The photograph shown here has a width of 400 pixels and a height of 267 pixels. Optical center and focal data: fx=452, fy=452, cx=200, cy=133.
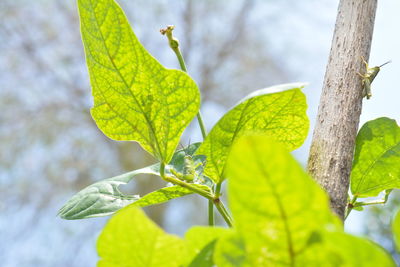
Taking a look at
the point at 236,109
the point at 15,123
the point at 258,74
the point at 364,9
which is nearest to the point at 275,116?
the point at 236,109

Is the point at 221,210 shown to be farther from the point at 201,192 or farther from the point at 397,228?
the point at 397,228

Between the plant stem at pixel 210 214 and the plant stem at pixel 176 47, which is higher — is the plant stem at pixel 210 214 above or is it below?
below

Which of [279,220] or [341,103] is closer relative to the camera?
[279,220]

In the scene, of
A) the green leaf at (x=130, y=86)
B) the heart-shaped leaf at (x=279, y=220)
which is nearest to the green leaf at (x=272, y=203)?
the heart-shaped leaf at (x=279, y=220)

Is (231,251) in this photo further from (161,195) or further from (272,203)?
(161,195)

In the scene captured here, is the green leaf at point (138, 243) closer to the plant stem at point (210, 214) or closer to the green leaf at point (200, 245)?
the green leaf at point (200, 245)

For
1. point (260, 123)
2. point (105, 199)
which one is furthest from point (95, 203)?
point (260, 123)

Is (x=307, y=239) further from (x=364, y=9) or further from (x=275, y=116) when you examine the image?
(x=364, y=9)
